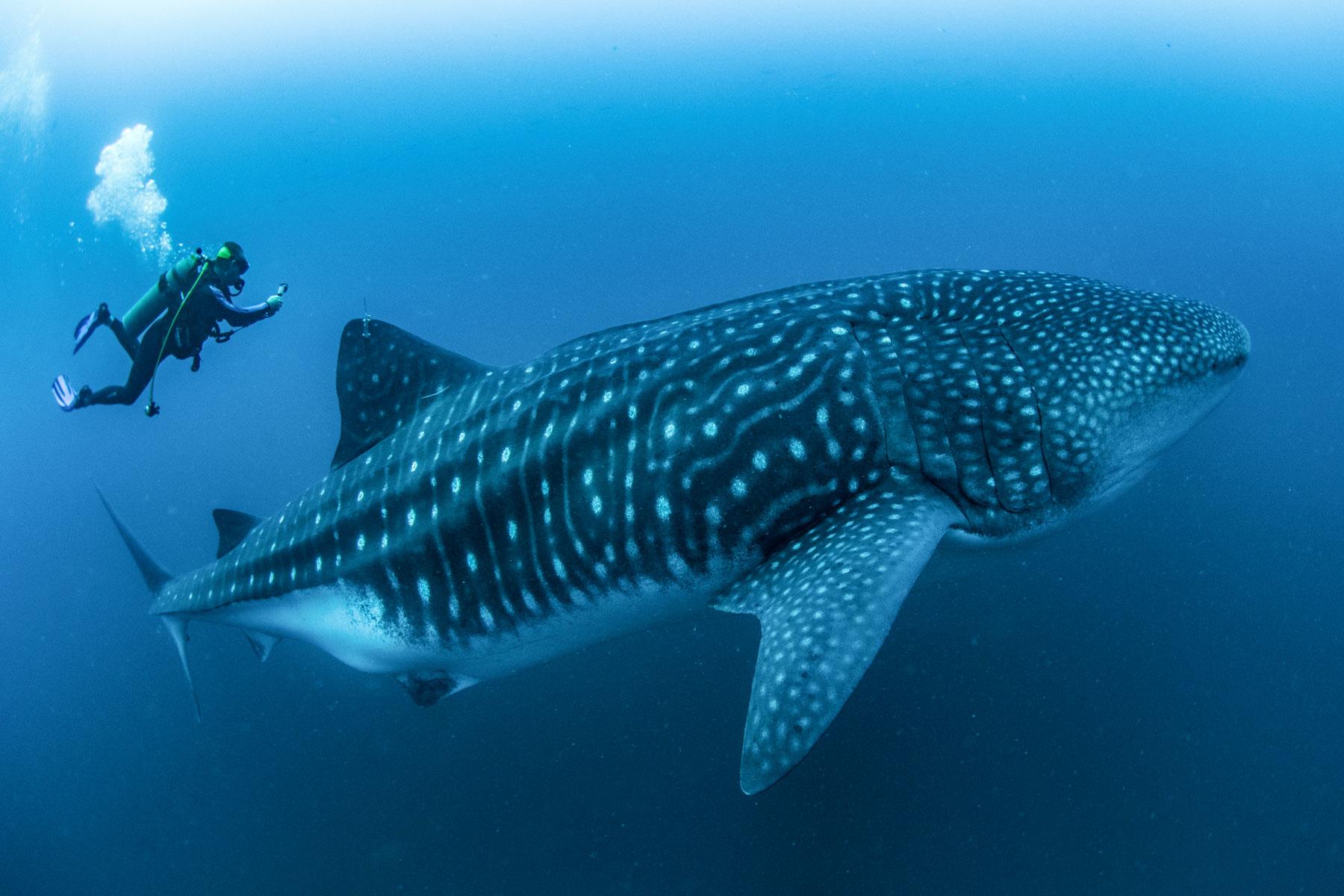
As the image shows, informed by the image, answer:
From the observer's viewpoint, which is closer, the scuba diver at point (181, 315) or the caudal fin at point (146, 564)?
the caudal fin at point (146, 564)

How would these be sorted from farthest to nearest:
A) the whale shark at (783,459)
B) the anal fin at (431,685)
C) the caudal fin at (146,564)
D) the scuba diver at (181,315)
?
the scuba diver at (181,315) → the caudal fin at (146,564) → the anal fin at (431,685) → the whale shark at (783,459)

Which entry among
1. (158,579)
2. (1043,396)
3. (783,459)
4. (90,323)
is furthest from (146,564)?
(1043,396)

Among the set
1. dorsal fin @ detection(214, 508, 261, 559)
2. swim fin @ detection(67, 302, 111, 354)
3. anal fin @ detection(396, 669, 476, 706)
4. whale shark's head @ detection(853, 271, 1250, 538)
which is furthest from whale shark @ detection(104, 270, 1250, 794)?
swim fin @ detection(67, 302, 111, 354)

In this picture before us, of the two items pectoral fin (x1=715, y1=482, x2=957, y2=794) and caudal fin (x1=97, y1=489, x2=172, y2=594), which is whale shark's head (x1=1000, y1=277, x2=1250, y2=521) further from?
caudal fin (x1=97, y1=489, x2=172, y2=594)

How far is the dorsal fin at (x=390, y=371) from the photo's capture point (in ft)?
13.9

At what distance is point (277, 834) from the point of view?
5859 mm

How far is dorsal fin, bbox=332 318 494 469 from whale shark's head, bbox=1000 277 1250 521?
306cm

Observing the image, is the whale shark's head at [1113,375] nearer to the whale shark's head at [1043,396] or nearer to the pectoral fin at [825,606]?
the whale shark's head at [1043,396]

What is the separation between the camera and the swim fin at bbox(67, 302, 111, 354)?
23.9ft

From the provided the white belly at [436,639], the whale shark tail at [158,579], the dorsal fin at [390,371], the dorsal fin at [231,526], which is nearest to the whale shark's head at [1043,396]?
the white belly at [436,639]

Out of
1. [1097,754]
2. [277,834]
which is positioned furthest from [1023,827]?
[277,834]

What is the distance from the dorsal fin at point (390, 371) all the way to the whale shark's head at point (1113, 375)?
10.0ft

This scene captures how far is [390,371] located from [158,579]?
2658 mm

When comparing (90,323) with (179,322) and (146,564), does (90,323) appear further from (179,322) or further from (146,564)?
(146,564)
